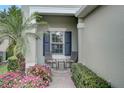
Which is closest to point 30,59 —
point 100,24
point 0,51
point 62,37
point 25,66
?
point 25,66

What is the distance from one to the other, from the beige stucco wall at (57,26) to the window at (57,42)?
0.51 metres

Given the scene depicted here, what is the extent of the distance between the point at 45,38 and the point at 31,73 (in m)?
4.34

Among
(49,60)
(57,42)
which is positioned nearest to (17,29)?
(49,60)

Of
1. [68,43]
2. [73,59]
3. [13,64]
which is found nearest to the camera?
[13,64]

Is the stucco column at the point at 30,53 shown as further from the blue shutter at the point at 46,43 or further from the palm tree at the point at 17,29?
the blue shutter at the point at 46,43

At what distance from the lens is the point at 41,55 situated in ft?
40.7

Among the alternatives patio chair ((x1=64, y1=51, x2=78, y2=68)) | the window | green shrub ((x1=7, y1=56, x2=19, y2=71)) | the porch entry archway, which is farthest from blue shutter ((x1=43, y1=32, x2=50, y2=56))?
green shrub ((x1=7, y1=56, x2=19, y2=71))

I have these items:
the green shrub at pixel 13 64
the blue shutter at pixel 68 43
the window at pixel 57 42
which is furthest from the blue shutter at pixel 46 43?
the green shrub at pixel 13 64

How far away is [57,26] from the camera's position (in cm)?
1252

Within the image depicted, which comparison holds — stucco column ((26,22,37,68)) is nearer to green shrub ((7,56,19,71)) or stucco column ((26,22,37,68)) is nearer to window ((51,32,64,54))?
green shrub ((7,56,19,71))

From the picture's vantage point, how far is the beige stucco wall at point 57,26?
12391 mm

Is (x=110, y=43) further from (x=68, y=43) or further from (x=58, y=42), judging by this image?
(x=58, y=42)

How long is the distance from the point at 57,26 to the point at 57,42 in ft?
3.65

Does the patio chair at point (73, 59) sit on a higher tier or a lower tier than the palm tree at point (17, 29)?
lower
